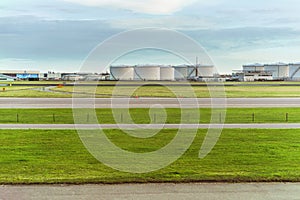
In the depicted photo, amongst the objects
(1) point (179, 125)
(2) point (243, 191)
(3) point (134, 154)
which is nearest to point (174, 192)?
(2) point (243, 191)

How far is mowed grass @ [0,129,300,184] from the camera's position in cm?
1162

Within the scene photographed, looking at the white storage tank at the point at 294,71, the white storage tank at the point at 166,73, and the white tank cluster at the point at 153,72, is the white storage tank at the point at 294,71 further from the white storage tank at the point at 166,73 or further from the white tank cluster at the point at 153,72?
the white storage tank at the point at 166,73

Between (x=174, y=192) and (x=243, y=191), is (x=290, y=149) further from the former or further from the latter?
(x=174, y=192)

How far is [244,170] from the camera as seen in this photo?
1270cm

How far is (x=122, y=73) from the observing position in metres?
116

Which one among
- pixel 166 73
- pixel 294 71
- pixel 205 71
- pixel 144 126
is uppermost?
pixel 294 71

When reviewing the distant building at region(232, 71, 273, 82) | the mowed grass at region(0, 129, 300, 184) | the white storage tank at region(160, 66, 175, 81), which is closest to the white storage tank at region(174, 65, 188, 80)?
the white storage tank at region(160, 66, 175, 81)

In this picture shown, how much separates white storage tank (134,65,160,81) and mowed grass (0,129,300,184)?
10600 centimetres

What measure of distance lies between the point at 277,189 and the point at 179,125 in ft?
46.2

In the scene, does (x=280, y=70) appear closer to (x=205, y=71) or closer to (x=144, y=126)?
(x=205, y=71)

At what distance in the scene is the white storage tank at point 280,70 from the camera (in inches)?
5984

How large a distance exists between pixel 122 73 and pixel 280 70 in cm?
7298

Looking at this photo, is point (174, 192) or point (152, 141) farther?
point (152, 141)

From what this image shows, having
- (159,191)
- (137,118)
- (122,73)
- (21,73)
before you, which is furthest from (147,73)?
(159,191)
